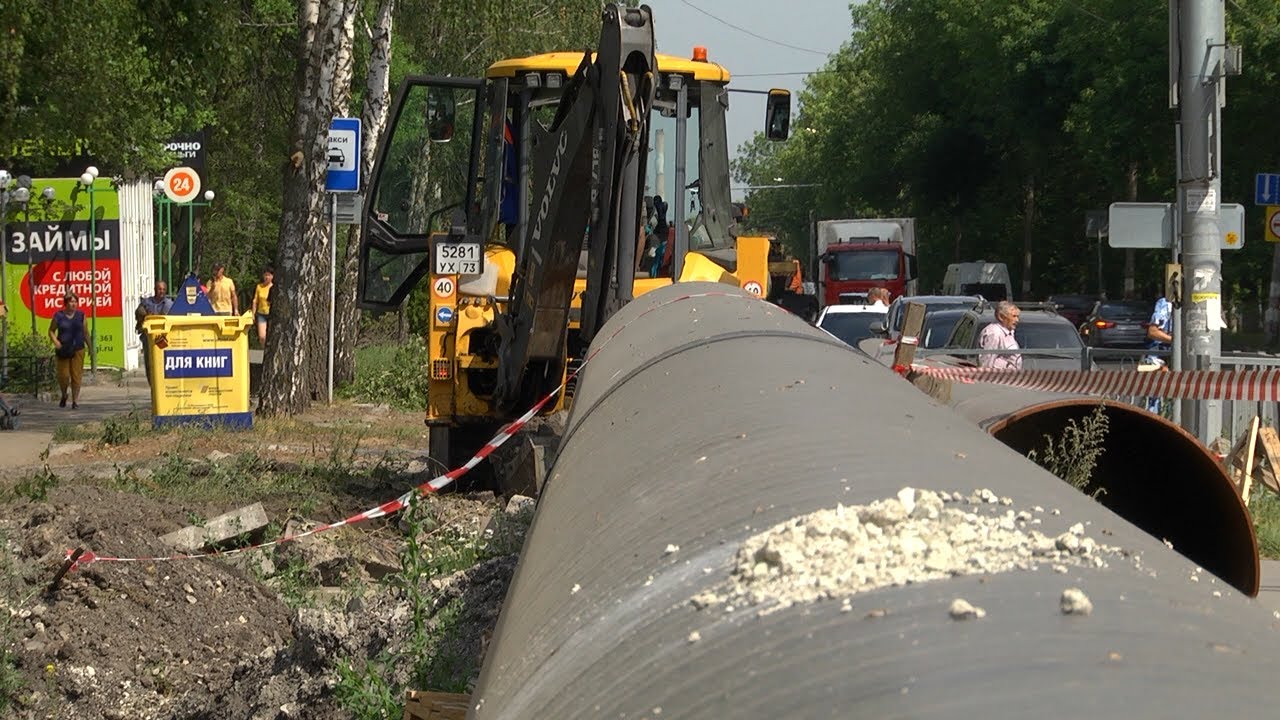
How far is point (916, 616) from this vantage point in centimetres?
160

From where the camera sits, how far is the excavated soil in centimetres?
556

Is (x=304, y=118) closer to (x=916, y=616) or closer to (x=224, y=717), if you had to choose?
(x=224, y=717)

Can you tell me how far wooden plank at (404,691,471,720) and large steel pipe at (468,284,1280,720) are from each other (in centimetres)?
83

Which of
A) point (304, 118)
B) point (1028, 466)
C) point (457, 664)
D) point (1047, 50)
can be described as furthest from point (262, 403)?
point (1047, 50)

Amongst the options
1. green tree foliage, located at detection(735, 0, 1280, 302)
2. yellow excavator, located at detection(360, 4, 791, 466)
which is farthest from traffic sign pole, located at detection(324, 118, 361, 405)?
green tree foliage, located at detection(735, 0, 1280, 302)

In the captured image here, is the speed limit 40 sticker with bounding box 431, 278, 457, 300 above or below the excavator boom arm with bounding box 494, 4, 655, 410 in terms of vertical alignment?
below

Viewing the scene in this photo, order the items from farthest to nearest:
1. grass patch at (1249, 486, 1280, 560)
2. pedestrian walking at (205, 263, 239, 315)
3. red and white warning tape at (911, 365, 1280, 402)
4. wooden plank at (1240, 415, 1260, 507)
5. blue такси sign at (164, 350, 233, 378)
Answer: pedestrian walking at (205, 263, 239, 315)
blue такси sign at (164, 350, 233, 378)
wooden plank at (1240, 415, 1260, 507)
grass patch at (1249, 486, 1280, 560)
red and white warning tape at (911, 365, 1280, 402)

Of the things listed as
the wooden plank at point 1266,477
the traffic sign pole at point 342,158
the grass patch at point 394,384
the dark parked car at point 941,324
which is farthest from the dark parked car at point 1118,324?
the wooden plank at point 1266,477

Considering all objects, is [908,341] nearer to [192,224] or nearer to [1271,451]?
[1271,451]

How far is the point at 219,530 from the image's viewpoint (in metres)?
8.69

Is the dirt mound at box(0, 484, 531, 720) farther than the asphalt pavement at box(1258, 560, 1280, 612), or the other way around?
the asphalt pavement at box(1258, 560, 1280, 612)

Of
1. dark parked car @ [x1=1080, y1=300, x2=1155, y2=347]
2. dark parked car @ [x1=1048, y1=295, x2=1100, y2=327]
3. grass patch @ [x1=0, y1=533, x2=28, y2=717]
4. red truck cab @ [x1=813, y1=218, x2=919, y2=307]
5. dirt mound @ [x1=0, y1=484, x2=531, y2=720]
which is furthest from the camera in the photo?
dark parked car @ [x1=1048, y1=295, x2=1100, y2=327]

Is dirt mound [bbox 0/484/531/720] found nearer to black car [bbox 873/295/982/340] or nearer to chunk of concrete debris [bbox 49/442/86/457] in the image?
chunk of concrete debris [bbox 49/442/86/457]

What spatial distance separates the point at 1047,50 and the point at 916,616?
54840mm
